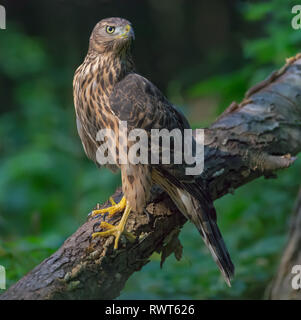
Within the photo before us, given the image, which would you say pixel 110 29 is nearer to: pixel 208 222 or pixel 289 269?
pixel 208 222

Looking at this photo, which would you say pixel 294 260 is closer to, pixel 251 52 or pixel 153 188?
pixel 153 188

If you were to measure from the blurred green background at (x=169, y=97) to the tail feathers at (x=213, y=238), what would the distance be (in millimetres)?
923

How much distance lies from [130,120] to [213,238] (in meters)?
0.85

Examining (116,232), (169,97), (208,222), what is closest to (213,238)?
(208,222)

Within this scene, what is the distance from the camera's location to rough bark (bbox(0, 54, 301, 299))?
279 centimetres

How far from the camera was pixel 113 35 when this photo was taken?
11.0ft

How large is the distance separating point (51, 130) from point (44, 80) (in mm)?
1274

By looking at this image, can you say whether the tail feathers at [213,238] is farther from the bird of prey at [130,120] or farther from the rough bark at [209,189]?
the rough bark at [209,189]

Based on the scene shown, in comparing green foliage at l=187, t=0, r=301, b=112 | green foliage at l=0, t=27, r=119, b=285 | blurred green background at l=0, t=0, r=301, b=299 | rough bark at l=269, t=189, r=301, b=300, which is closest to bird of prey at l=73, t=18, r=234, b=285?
rough bark at l=269, t=189, r=301, b=300

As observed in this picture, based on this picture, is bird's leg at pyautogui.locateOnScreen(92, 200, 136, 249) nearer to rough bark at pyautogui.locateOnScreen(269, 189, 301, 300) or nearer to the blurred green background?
the blurred green background

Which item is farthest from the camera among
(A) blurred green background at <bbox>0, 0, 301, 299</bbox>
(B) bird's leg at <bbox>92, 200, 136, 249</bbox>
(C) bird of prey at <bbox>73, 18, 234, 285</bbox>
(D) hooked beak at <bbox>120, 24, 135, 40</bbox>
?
(A) blurred green background at <bbox>0, 0, 301, 299</bbox>

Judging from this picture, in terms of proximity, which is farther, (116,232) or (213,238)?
(213,238)

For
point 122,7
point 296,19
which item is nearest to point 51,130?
point 122,7

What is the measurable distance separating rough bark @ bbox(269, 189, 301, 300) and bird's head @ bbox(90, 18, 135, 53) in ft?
5.61
